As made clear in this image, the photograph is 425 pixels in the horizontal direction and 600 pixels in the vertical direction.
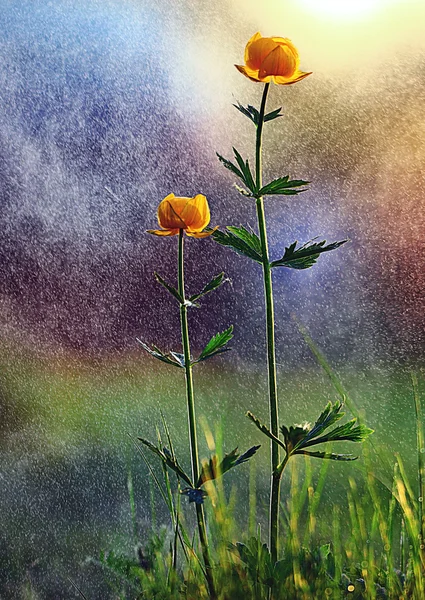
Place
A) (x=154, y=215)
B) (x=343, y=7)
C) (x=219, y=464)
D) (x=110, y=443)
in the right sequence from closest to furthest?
(x=219, y=464) < (x=110, y=443) < (x=154, y=215) < (x=343, y=7)

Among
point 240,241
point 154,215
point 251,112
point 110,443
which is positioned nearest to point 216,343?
point 240,241

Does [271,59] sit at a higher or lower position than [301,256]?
higher

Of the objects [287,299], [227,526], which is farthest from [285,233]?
[227,526]

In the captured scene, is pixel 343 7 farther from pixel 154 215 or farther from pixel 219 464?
pixel 219 464

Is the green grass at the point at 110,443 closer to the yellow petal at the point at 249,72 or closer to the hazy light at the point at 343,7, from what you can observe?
the yellow petal at the point at 249,72

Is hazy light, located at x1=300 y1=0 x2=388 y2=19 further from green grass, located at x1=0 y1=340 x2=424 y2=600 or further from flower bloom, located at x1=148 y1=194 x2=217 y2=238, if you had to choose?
flower bloom, located at x1=148 y1=194 x2=217 y2=238

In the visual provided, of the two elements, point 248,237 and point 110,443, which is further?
point 110,443

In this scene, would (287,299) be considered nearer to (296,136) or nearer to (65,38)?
(296,136)
